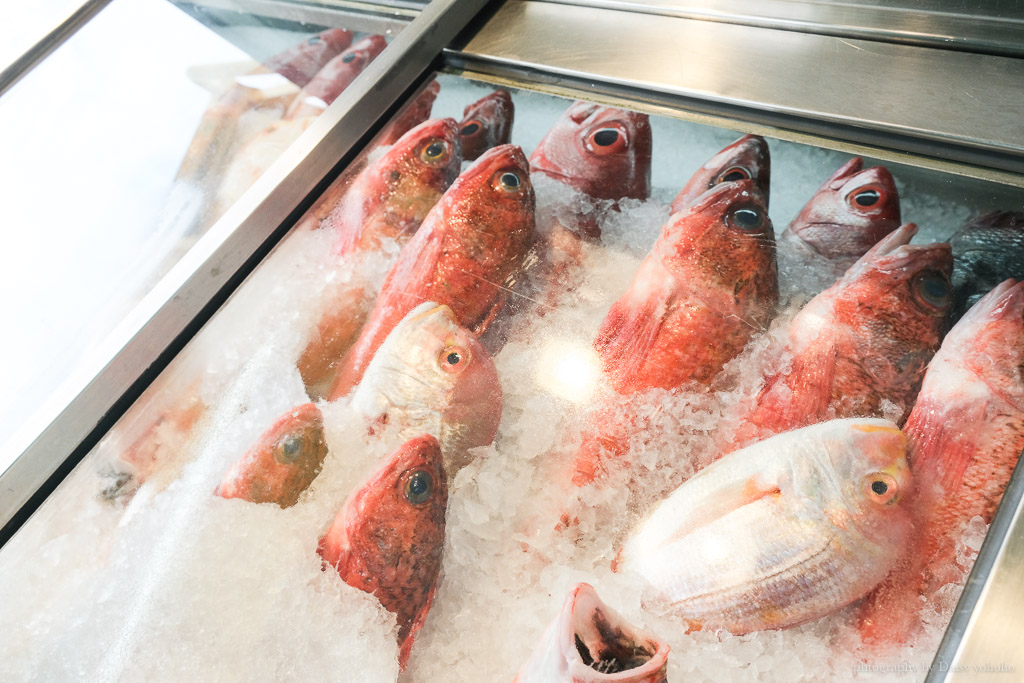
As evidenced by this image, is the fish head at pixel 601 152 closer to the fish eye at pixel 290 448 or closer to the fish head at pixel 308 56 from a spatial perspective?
the fish eye at pixel 290 448

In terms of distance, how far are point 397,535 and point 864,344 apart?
826mm

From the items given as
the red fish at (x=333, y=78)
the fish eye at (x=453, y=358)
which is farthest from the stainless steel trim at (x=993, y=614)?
the red fish at (x=333, y=78)

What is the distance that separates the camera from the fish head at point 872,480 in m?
0.85

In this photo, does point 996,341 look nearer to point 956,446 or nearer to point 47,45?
point 956,446

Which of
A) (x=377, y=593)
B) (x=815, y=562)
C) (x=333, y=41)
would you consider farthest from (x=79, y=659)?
(x=333, y=41)

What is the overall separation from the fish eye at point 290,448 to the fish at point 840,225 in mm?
940

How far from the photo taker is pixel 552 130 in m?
1.49

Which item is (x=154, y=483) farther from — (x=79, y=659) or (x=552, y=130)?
(x=552, y=130)

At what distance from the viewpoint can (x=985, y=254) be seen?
1.04m

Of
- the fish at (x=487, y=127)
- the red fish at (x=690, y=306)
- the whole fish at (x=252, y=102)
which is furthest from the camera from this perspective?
the whole fish at (x=252, y=102)

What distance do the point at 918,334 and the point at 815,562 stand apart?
0.41 m

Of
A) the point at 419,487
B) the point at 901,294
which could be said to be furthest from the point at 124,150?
the point at 901,294

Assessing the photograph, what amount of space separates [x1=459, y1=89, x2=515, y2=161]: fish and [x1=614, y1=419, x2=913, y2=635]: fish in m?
1.01

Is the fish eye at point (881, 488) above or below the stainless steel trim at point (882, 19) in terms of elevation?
below
